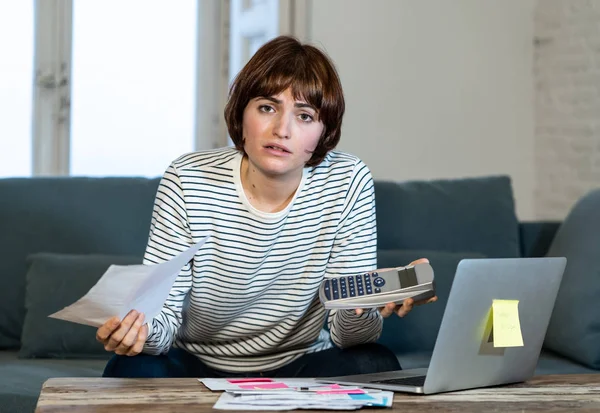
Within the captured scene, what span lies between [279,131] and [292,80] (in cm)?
10

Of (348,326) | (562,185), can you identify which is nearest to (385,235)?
(348,326)

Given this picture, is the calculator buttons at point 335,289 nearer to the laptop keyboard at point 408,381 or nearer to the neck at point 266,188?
the laptop keyboard at point 408,381

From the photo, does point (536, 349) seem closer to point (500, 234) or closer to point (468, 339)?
point (468, 339)

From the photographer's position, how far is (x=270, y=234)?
1.60 metres

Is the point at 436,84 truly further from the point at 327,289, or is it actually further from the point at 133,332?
the point at 133,332

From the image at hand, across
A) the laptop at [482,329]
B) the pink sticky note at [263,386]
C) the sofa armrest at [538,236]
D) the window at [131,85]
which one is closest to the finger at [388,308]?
the laptop at [482,329]

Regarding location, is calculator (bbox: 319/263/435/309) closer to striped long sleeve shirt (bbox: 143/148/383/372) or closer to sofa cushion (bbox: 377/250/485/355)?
striped long sleeve shirt (bbox: 143/148/383/372)

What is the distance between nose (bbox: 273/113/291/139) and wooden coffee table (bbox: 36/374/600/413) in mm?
481

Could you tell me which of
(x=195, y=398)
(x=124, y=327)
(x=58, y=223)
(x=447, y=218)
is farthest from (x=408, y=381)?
(x=58, y=223)

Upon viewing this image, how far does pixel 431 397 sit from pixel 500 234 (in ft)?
4.00

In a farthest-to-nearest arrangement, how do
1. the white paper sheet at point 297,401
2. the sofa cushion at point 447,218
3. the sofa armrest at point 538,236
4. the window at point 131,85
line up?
the window at point 131,85 < the sofa armrest at point 538,236 < the sofa cushion at point 447,218 < the white paper sheet at point 297,401

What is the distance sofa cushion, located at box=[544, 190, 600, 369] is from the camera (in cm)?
204

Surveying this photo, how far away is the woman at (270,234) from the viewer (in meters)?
1.53

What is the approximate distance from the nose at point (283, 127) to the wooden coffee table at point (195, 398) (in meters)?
0.48
